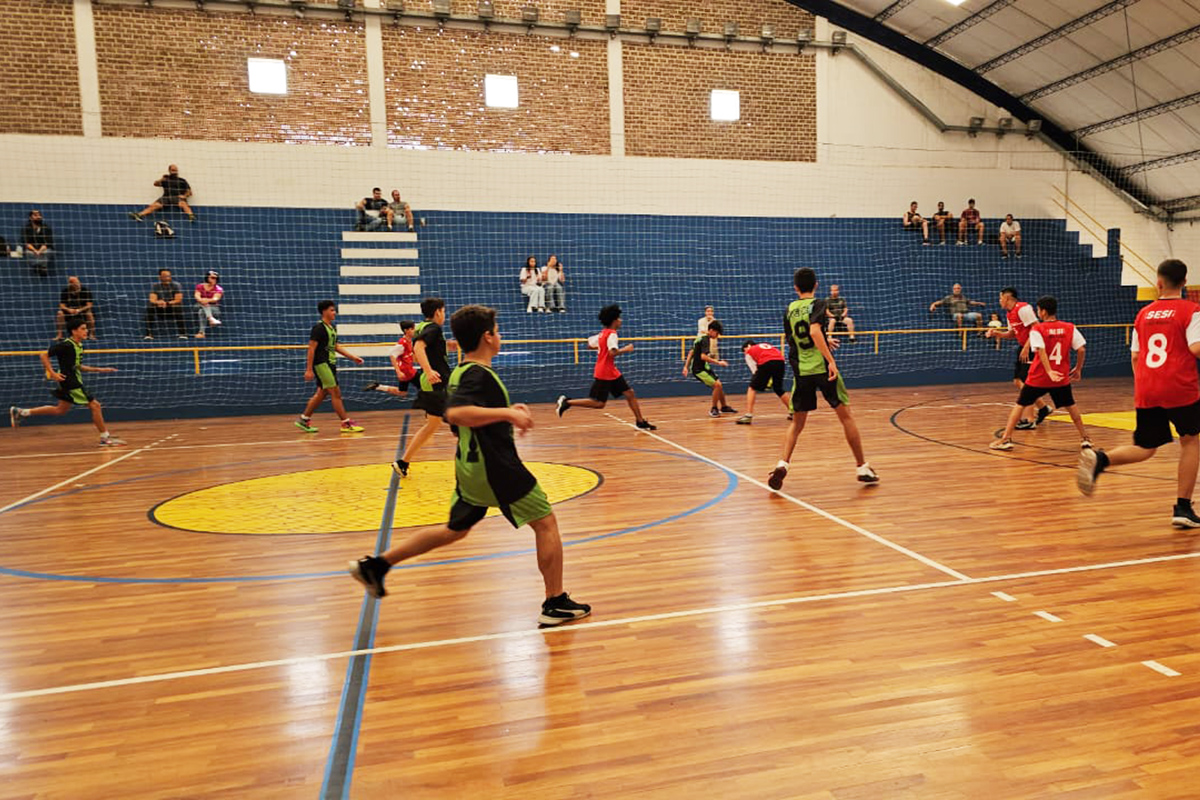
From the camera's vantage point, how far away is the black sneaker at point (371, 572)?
3.54 m

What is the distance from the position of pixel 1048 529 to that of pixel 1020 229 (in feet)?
56.5

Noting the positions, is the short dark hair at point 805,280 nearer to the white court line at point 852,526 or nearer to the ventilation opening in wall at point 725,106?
the white court line at point 852,526

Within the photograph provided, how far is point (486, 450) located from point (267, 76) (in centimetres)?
1536

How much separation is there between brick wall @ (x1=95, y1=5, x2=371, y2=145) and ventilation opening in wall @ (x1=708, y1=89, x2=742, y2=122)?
299 inches

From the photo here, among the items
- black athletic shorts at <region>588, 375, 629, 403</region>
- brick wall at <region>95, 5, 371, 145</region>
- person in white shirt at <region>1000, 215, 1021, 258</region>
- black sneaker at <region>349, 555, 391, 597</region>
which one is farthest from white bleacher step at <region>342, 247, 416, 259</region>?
person in white shirt at <region>1000, 215, 1021, 258</region>

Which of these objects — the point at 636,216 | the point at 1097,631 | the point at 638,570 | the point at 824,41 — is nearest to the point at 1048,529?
the point at 1097,631

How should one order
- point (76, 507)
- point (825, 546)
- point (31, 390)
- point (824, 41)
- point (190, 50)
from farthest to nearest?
point (824, 41) < point (190, 50) < point (31, 390) < point (76, 507) < point (825, 546)

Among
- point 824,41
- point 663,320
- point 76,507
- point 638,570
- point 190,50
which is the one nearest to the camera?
point 638,570

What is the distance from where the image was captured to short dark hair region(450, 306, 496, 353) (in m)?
3.48

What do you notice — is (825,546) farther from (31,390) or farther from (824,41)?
(824,41)

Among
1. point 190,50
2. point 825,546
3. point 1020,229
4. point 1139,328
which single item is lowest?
point 825,546

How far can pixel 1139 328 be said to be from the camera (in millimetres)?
4984

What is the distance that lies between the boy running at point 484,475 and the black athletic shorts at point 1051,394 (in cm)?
602

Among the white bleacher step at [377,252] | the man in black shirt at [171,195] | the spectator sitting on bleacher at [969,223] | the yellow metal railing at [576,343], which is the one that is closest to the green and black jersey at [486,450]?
the yellow metal railing at [576,343]
